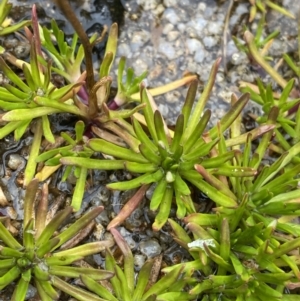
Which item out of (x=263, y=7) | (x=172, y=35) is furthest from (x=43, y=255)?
(x=263, y=7)

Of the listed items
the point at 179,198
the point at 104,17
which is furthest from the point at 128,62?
the point at 179,198

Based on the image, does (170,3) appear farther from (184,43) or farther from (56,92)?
(56,92)

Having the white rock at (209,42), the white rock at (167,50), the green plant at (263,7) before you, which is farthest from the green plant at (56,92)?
the green plant at (263,7)

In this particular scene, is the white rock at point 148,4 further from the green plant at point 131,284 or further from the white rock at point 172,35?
the green plant at point 131,284

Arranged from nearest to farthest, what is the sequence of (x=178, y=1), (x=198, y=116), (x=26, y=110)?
(x=26, y=110)
(x=198, y=116)
(x=178, y=1)

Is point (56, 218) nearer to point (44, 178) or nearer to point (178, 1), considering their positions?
point (44, 178)

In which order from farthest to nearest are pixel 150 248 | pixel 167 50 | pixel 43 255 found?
pixel 167 50 < pixel 150 248 < pixel 43 255
